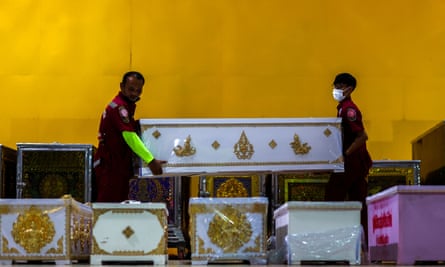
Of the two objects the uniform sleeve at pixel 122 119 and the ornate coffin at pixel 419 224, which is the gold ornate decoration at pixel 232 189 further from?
the ornate coffin at pixel 419 224

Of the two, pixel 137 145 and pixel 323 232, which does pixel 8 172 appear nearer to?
pixel 137 145

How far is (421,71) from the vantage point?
9.46 metres

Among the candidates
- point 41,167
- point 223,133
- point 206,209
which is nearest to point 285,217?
point 206,209

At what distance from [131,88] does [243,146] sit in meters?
0.99

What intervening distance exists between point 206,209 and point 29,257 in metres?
1.25

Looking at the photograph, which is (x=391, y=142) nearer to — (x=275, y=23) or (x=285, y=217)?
(x=275, y=23)

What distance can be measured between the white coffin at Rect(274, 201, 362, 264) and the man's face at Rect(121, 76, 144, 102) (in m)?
1.71

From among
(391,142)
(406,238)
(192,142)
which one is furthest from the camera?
(391,142)

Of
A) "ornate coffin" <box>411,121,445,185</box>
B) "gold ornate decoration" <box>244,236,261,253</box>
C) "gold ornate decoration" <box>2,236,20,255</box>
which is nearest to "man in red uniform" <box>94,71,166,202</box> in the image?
"gold ornate decoration" <box>2,236,20,255</box>

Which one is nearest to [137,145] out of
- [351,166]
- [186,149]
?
[186,149]

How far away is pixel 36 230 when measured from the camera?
6004 millimetres

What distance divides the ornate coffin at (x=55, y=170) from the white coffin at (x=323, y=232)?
2.87 metres

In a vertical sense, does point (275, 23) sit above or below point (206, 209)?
above

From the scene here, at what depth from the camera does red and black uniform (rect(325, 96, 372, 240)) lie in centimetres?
705
